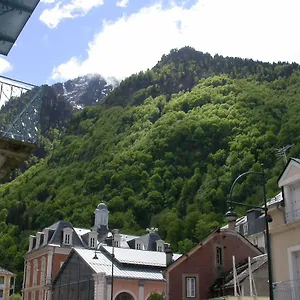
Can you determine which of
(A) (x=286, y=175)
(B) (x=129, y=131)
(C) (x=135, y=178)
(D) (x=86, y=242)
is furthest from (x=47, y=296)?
(B) (x=129, y=131)

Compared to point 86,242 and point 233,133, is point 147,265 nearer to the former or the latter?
point 86,242

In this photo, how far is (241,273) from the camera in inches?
1216

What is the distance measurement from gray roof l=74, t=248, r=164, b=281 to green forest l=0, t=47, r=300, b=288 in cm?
5189

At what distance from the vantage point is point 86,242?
2537 inches

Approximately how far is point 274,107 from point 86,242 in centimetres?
8567

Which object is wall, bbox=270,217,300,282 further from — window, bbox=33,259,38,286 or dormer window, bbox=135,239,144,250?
dormer window, bbox=135,239,144,250

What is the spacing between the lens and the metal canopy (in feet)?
30.9

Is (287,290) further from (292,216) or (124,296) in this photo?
(124,296)

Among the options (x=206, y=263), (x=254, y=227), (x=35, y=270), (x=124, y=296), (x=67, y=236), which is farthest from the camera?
(x=67, y=236)

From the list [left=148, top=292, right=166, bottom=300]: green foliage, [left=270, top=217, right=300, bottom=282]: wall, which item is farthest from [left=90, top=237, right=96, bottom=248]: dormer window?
[left=270, top=217, right=300, bottom=282]: wall

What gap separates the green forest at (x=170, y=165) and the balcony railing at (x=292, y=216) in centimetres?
7875

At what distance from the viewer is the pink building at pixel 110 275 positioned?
4241 centimetres

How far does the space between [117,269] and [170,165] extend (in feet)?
300

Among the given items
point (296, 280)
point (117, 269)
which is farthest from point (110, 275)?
point (296, 280)
